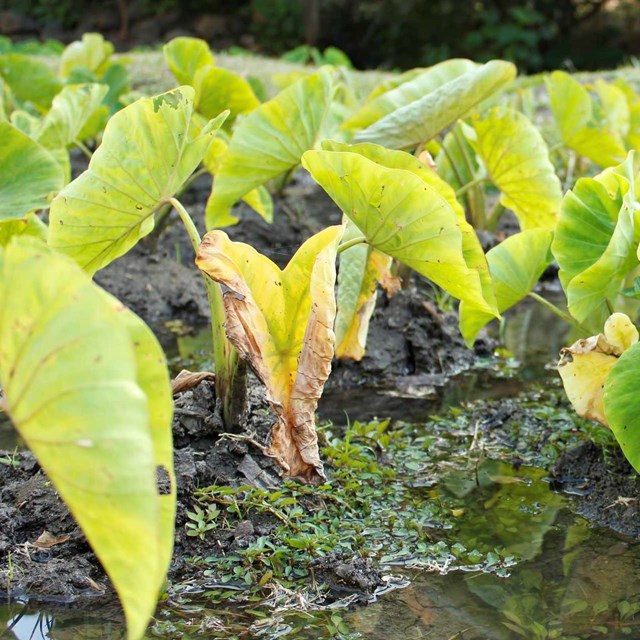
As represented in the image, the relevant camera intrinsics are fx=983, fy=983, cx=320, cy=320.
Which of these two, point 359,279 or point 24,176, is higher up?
point 24,176

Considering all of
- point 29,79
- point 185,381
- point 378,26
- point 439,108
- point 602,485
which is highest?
point 439,108

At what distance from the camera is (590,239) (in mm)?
1863

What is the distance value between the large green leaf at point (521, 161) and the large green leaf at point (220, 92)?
37.1 inches

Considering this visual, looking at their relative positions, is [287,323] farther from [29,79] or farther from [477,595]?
[29,79]

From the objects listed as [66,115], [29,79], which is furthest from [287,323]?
[29,79]

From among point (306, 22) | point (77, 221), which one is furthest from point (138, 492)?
point (306, 22)

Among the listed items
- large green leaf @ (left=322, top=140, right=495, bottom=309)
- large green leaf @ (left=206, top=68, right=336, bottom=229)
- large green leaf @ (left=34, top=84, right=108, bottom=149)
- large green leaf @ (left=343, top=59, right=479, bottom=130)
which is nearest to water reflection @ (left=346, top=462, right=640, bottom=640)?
large green leaf @ (left=322, top=140, right=495, bottom=309)

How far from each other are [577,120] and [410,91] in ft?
1.97

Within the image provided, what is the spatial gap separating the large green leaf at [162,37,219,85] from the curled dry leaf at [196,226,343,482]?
1.99 meters

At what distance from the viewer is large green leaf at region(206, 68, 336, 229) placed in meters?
2.35

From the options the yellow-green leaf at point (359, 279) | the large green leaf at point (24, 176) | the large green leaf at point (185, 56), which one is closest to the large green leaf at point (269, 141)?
the yellow-green leaf at point (359, 279)

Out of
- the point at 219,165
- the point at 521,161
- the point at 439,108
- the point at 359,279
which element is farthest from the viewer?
the point at 219,165

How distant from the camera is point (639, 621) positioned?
1492mm

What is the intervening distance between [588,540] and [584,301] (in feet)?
1.43
